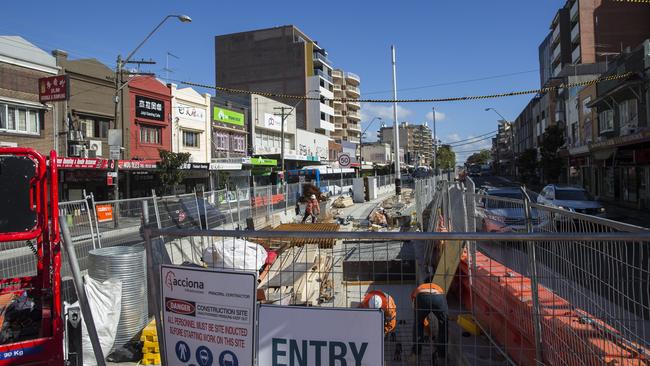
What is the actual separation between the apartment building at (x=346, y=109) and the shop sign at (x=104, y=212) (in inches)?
3046

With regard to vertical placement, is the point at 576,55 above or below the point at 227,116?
above

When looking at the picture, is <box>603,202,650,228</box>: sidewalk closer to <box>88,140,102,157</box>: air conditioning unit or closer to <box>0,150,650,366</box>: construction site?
<box>0,150,650,366</box>: construction site

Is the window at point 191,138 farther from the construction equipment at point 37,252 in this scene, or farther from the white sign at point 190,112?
the construction equipment at point 37,252

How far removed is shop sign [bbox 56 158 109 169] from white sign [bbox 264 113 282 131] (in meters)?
25.0

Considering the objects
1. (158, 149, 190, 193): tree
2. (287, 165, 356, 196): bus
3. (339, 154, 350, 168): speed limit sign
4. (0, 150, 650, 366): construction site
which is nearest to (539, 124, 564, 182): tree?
(287, 165, 356, 196): bus

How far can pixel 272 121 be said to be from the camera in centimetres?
4978

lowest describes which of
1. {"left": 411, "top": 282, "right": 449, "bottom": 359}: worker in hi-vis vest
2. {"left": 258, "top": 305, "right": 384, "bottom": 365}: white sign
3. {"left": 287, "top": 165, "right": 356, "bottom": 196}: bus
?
{"left": 411, "top": 282, "right": 449, "bottom": 359}: worker in hi-vis vest

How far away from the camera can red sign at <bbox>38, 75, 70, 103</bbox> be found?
22312mm

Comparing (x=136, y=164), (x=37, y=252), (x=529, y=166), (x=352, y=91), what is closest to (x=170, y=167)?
(x=136, y=164)

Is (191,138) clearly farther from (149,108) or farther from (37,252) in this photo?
(37,252)

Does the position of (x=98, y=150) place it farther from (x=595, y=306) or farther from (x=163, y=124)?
(x=595, y=306)

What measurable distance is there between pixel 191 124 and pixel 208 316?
34571 millimetres

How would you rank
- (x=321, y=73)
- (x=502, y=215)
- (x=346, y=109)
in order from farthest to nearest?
(x=346, y=109) < (x=321, y=73) < (x=502, y=215)

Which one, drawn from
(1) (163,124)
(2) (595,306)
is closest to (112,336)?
(2) (595,306)
